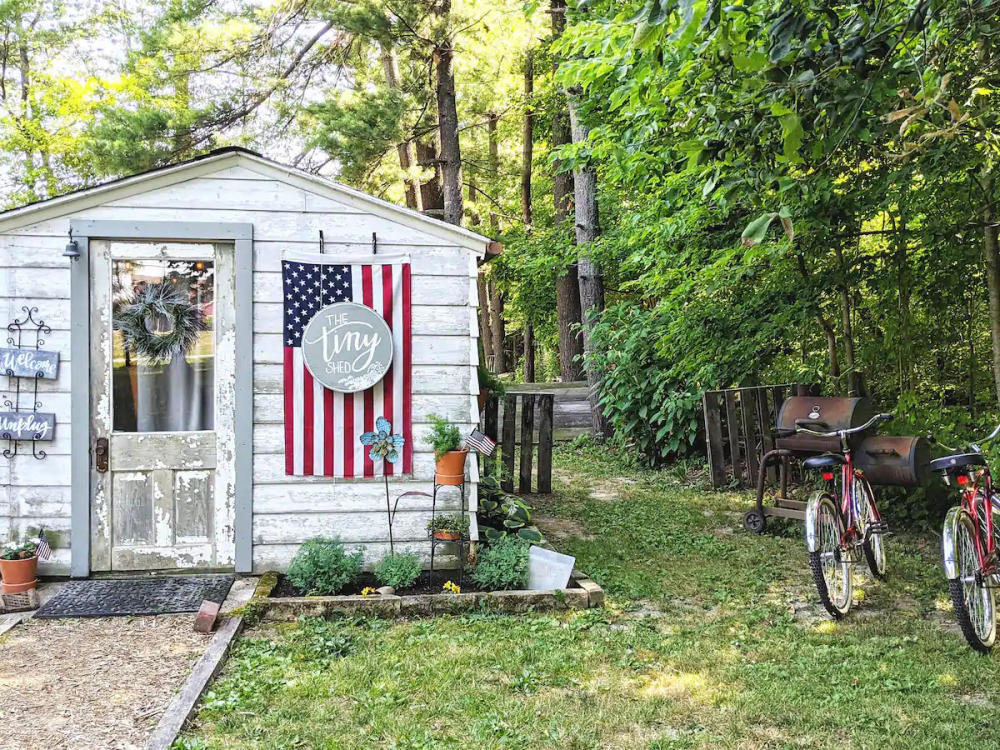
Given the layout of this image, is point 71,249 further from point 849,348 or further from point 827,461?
point 849,348

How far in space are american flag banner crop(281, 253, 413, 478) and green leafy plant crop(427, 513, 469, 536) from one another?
0.40 meters

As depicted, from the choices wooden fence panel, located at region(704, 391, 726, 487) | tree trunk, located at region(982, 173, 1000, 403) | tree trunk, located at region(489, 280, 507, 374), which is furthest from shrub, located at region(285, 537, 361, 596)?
tree trunk, located at region(489, 280, 507, 374)

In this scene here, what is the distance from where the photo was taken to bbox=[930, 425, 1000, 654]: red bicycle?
392 cm

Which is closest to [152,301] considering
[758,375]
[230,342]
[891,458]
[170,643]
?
[230,342]

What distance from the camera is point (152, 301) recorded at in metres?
5.21

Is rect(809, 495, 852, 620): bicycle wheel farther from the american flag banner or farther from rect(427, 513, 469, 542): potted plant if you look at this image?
the american flag banner

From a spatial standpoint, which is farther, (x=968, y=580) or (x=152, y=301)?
(x=152, y=301)

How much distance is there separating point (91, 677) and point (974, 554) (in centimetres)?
455

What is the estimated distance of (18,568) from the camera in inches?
191

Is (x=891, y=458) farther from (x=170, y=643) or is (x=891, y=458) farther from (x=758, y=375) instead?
(x=170, y=643)

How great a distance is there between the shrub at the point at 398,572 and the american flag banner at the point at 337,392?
605 millimetres

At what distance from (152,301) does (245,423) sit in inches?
40.7

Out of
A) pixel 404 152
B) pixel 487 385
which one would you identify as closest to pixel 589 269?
pixel 487 385

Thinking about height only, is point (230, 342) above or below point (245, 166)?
below
